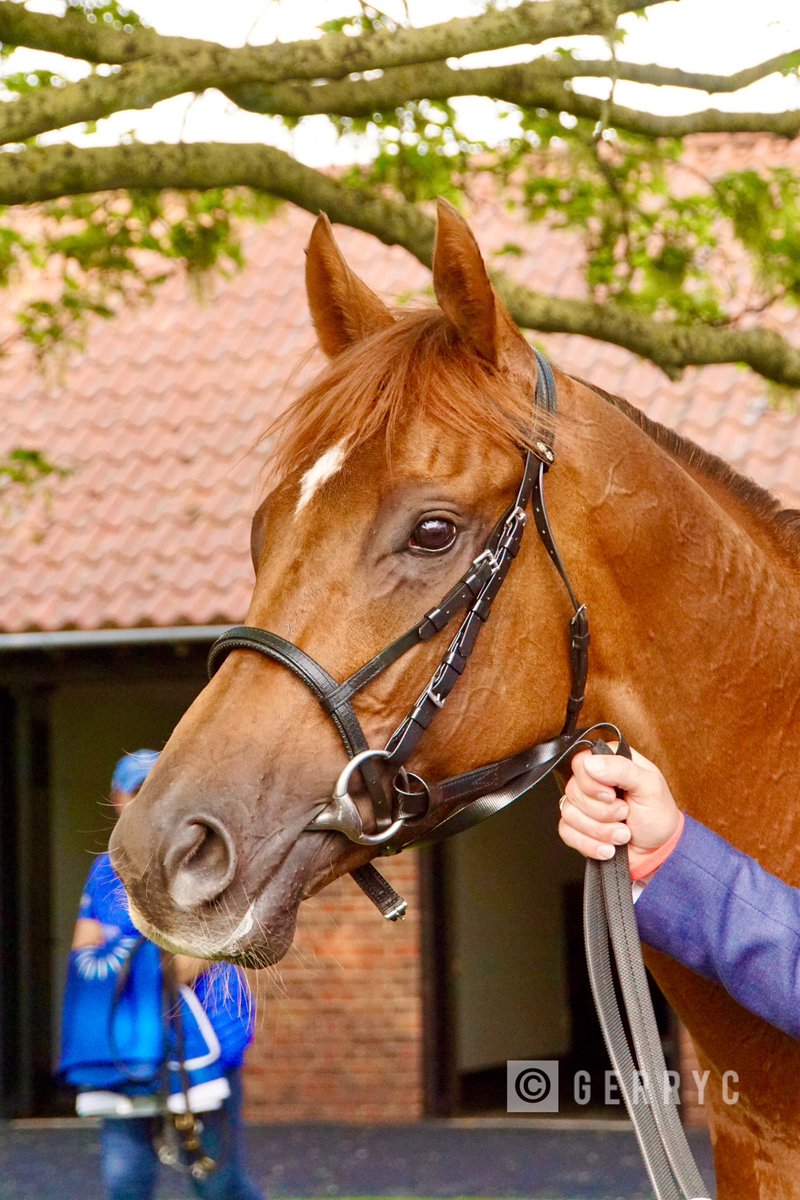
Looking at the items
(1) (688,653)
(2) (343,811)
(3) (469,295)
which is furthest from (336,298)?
(2) (343,811)

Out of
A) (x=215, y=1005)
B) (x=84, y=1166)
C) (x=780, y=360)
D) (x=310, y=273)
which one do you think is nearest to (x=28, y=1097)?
(x=84, y=1166)

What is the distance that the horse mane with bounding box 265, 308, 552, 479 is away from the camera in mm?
2238

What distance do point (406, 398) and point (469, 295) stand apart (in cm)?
21

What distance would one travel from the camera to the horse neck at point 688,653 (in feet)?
7.85

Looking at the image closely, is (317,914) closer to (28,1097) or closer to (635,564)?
(28,1097)

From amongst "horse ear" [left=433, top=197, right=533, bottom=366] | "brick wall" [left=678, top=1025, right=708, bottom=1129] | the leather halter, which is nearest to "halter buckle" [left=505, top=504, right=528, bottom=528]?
the leather halter

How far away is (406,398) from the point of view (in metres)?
2.25

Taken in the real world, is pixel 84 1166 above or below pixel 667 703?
below

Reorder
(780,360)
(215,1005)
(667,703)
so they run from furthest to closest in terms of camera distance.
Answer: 1. (780,360)
2. (215,1005)
3. (667,703)

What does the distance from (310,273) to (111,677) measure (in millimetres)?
7866

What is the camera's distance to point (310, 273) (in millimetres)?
2646

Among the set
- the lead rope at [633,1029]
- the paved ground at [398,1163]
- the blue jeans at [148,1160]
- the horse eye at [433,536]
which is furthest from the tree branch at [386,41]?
the paved ground at [398,1163]

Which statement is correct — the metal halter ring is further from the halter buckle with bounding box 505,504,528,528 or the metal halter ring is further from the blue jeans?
the blue jeans

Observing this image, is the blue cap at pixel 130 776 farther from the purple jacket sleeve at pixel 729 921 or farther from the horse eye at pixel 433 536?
the purple jacket sleeve at pixel 729 921
